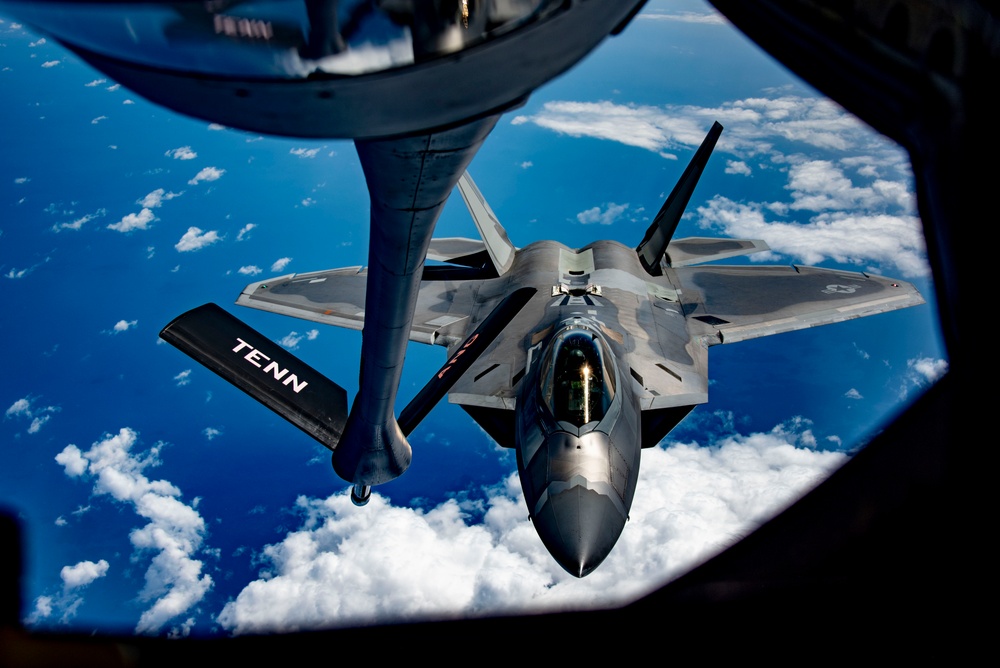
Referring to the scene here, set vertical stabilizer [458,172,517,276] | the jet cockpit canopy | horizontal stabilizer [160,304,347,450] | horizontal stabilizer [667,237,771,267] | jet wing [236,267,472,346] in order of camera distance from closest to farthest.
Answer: horizontal stabilizer [160,304,347,450]
the jet cockpit canopy
jet wing [236,267,472,346]
vertical stabilizer [458,172,517,276]
horizontal stabilizer [667,237,771,267]

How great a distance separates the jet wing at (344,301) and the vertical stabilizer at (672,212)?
5087 millimetres

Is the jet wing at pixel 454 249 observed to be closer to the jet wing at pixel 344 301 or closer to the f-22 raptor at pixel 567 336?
the f-22 raptor at pixel 567 336

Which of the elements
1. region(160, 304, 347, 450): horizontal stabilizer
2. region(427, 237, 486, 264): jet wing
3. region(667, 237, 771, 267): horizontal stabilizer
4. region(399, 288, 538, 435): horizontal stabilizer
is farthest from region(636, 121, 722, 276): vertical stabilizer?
region(160, 304, 347, 450): horizontal stabilizer

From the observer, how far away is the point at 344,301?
16.3 m

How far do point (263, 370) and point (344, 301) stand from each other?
29.6 feet

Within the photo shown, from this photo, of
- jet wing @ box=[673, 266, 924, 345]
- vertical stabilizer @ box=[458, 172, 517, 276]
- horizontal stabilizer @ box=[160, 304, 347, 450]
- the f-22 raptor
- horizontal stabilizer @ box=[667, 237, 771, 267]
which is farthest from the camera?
horizontal stabilizer @ box=[667, 237, 771, 267]

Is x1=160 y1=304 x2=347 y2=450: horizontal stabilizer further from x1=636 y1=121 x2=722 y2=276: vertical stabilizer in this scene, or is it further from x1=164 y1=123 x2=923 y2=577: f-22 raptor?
x1=636 y1=121 x2=722 y2=276: vertical stabilizer

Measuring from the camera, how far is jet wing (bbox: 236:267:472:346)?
49.8 feet

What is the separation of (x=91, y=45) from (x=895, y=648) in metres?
3.03

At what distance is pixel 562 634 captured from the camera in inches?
80.1

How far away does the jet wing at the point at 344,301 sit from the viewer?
49.8ft

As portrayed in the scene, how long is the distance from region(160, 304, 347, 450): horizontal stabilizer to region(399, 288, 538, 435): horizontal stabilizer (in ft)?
2.75

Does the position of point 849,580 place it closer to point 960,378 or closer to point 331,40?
point 960,378

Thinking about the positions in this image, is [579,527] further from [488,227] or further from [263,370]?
[488,227]
